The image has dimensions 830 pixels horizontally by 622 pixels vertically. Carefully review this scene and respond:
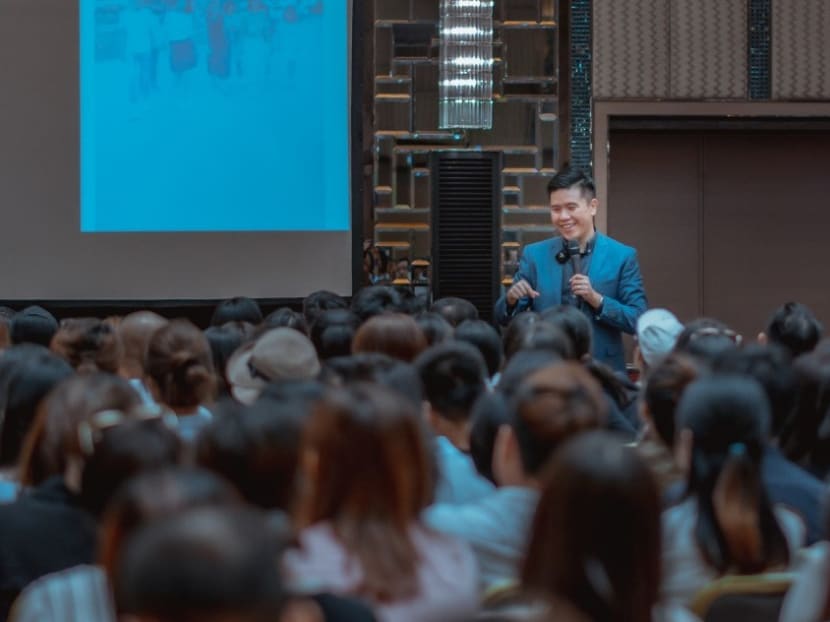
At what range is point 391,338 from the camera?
3.12 meters

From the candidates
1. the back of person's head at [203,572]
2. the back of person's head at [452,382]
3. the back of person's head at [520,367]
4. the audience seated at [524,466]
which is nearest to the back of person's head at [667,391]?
the back of person's head at [520,367]

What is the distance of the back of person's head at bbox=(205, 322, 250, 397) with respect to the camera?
3391mm

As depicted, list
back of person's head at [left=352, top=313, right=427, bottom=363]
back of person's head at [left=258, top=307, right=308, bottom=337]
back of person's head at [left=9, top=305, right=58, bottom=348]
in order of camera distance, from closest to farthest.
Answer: back of person's head at [left=352, top=313, right=427, bottom=363] → back of person's head at [left=258, top=307, right=308, bottom=337] → back of person's head at [left=9, top=305, right=58, bottom=348]

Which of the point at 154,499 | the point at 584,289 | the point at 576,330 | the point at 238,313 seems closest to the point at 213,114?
the point at 238,313

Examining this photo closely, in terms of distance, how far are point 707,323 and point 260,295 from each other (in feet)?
10.6

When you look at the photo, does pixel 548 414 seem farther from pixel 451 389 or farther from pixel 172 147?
pixel 172 147

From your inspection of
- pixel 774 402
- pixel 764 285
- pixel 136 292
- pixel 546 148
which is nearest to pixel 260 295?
pixel 136 292

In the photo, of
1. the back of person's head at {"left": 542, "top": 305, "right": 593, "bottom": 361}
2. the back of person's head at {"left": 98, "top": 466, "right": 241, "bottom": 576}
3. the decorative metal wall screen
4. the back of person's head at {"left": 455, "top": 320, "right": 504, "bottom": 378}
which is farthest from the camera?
the decorative metal wall screen

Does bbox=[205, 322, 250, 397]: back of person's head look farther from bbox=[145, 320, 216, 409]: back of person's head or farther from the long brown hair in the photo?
the long brown hair

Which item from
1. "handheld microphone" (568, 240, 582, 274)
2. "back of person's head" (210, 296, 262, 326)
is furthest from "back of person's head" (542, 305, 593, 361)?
"back of person's head" (210, 296, 262, 326)

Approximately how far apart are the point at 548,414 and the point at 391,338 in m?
1.27

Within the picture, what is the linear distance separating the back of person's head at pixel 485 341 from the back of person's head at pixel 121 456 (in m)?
1.54

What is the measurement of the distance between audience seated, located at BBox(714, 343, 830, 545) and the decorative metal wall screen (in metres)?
3.32

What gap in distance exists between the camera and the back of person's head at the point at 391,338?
3.12 metres
